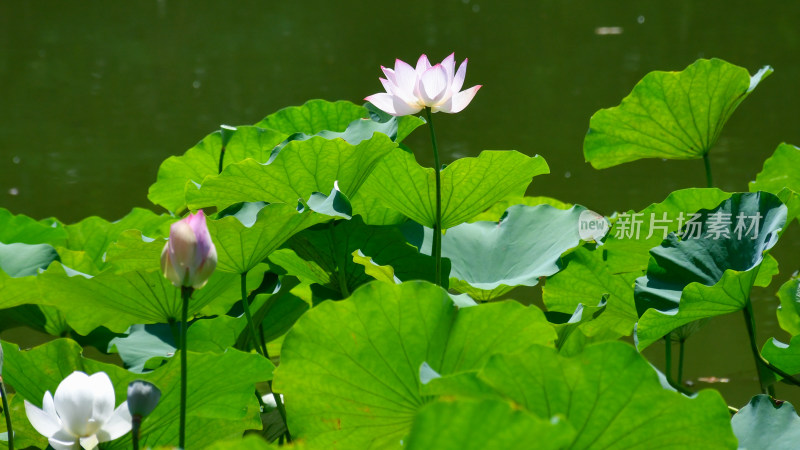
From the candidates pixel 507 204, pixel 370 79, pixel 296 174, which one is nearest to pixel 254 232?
pixel 296 174

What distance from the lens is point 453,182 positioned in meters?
0.82

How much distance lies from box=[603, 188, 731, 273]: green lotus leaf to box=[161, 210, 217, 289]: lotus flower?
1.36 feet

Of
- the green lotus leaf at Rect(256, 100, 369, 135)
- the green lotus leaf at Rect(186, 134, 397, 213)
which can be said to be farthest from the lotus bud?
the green lotus leaf at Rect(256, 100, 369, 135)

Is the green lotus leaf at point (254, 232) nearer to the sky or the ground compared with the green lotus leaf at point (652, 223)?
nearer to the sky

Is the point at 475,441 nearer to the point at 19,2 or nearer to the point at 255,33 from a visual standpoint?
the point at 255,33

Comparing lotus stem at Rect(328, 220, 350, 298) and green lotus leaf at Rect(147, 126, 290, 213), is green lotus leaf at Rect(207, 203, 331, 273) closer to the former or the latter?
lotus stem at Rect(328, 220, 350, 298)

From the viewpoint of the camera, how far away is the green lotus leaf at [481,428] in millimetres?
401

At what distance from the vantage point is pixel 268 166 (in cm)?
79

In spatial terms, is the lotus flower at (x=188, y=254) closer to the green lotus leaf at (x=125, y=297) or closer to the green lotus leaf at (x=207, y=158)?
the green lotus leaf at (x=125, y=297)

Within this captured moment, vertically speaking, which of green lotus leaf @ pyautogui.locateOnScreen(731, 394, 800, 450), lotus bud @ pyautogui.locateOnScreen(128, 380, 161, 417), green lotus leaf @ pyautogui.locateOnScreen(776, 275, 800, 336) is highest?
lotus bud @ pyautogui.locateOnScreen(128, 380, 161, 417)

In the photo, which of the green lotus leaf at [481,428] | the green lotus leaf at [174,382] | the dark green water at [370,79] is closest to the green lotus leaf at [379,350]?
the green lotus leaf at [174,382]

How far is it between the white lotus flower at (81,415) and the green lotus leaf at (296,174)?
26cm

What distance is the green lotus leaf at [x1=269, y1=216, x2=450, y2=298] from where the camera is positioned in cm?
81

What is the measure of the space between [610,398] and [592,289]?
345mm
